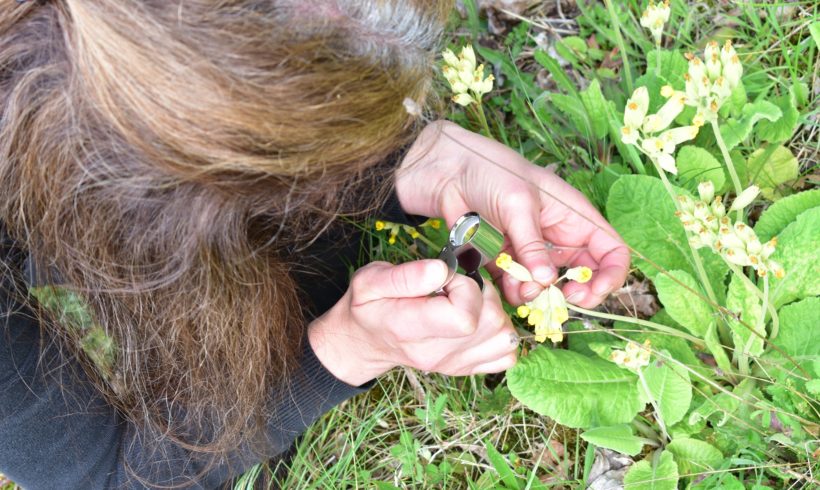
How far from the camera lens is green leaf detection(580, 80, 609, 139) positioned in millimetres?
1594

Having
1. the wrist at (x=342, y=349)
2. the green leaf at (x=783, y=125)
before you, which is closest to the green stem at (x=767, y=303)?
the green leaf at (x=783, y=125)

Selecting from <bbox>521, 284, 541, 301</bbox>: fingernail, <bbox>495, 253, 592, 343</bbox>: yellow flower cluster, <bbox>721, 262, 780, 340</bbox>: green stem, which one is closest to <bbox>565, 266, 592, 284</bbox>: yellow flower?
<bbox>495, 253, 592, 343</bbox>: yellow flower cluster

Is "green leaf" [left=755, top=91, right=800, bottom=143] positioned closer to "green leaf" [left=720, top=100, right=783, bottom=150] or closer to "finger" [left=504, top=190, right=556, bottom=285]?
"green leaf" [left=720, top=100, right=783, bottom=150]

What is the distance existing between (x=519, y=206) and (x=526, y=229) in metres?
0.05

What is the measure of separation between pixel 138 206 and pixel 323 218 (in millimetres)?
317

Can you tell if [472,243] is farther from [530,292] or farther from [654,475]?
[654,475]

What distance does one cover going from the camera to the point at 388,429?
187cm

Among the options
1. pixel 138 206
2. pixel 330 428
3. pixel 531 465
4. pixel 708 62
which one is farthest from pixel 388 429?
pixel 708 62

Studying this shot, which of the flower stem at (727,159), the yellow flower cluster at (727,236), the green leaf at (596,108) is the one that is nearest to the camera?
the yellow flower cluster at (727,236)

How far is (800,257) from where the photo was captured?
1385 mm

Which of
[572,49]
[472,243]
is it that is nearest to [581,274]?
[472,243]

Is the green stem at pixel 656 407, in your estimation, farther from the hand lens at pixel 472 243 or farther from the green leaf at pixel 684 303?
the hand lens at pixel 472 243

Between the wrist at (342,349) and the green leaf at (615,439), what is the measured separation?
0.43 m

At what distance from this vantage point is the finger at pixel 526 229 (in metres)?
1.28
